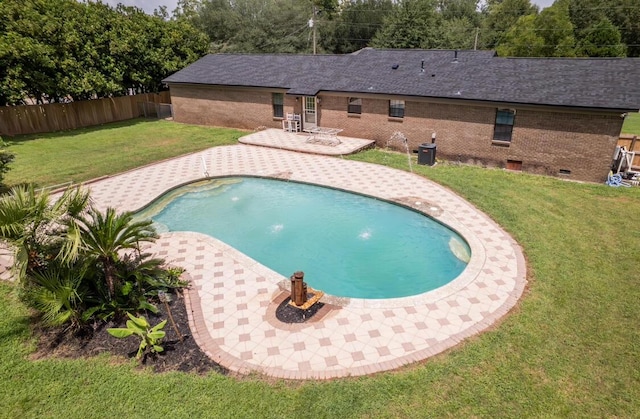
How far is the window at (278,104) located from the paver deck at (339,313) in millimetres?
13490

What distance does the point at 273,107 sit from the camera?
24.8m

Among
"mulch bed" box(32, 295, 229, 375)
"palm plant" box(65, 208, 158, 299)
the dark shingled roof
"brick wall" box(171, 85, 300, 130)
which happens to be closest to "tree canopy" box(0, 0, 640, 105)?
"brick wall" box(171, 85, 300, 130)

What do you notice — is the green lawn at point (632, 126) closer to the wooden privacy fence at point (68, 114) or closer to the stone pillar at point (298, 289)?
the stone pillar at point (298, 289)

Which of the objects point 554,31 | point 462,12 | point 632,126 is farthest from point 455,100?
point 462,12

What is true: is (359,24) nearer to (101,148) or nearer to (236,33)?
(236,33)

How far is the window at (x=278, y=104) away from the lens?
965 inches

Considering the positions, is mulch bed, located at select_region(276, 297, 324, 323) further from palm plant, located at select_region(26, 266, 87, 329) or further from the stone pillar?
palm plant, located at select_region(26, 266, 87, 329)

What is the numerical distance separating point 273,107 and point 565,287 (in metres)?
19.9

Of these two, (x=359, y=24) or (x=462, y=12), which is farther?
(x=462, y=12)

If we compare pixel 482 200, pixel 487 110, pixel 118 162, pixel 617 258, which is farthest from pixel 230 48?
pixel 617 258

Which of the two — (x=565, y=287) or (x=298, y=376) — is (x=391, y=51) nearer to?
(x=565, y=287)

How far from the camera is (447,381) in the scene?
6.52m

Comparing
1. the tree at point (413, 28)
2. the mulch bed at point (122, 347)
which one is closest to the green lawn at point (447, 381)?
the mulch bed at point (122, 347)

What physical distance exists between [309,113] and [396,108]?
5765 mm
